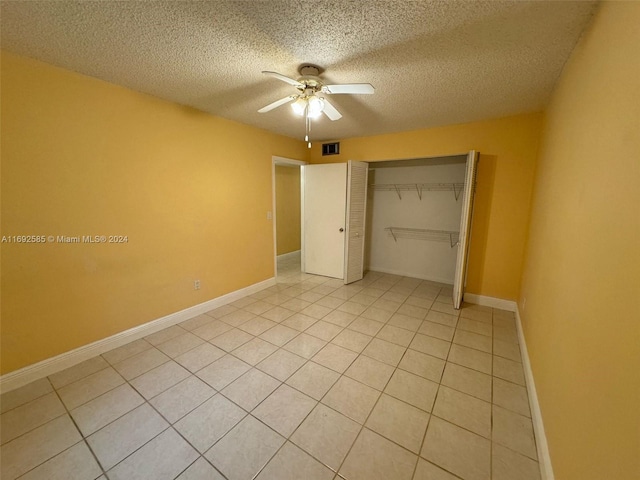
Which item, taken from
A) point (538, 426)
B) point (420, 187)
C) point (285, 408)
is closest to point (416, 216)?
point (420, 187)

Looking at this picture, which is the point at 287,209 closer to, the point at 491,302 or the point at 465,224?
the point at 465,224

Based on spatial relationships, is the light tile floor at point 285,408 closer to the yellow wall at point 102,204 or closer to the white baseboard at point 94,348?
the white baseboard at point 94,348

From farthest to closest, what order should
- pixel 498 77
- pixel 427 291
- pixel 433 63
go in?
pixel 427 291
pixel 498 77
pixel 433 63

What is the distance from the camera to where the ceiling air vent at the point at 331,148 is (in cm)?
415

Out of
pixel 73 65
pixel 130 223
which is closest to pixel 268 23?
pixel 73 65

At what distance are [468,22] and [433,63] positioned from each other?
0.42 metres

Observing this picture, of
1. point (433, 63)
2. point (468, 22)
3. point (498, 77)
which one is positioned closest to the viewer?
point (468, 22)

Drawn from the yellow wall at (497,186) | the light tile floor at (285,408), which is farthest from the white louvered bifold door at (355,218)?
the light tile floor at (285,408)

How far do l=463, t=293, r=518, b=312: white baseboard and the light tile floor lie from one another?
0.44 m

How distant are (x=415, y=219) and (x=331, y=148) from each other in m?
1.94

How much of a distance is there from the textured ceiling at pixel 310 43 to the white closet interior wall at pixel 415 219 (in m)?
1.60

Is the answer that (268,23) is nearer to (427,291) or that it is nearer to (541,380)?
(541,380)

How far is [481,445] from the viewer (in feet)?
4.58

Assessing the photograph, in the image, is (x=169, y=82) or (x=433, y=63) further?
(x=169, y=82)
